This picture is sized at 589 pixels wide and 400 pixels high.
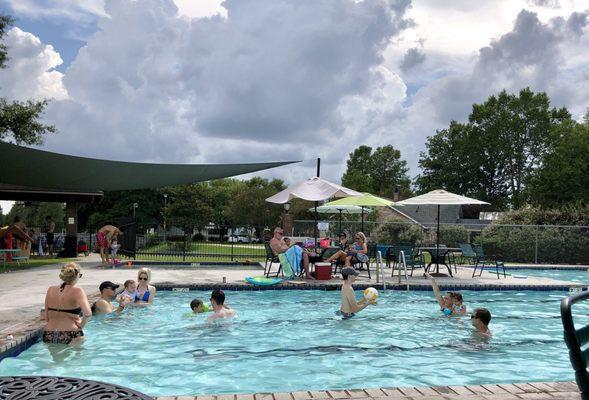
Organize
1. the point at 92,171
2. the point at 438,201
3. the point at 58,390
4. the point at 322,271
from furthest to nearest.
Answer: the point at 438,201, the point at 92,171, the point at 322,271, the point at 58,390

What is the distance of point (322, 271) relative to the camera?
1166 cm

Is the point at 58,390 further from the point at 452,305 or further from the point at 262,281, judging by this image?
the point at 262,281

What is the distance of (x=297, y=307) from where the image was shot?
31.4ft

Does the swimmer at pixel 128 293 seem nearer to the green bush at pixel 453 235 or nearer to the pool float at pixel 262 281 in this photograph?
the pool float at pixel 262 281

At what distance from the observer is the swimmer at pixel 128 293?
8173 mm

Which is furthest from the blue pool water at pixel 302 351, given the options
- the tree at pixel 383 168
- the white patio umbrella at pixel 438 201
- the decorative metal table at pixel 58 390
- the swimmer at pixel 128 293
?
the tree at pixel 383 168

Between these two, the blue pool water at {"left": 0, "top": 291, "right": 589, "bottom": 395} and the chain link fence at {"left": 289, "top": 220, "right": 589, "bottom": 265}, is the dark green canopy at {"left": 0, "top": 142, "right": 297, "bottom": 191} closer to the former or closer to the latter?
the blue pool water at {"left": 0, "top": 291, "right": 589, "bottom": 395}

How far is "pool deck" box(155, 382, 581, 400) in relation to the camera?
3428 mm

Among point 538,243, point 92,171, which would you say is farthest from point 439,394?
point 538,243

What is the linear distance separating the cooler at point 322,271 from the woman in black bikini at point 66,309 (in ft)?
21.4

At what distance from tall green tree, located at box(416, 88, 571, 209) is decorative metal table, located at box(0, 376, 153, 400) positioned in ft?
167

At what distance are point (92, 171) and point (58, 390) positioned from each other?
10.4 meters

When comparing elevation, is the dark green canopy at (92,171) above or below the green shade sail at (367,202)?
above

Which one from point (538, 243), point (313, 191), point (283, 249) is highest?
point (313, 191)
